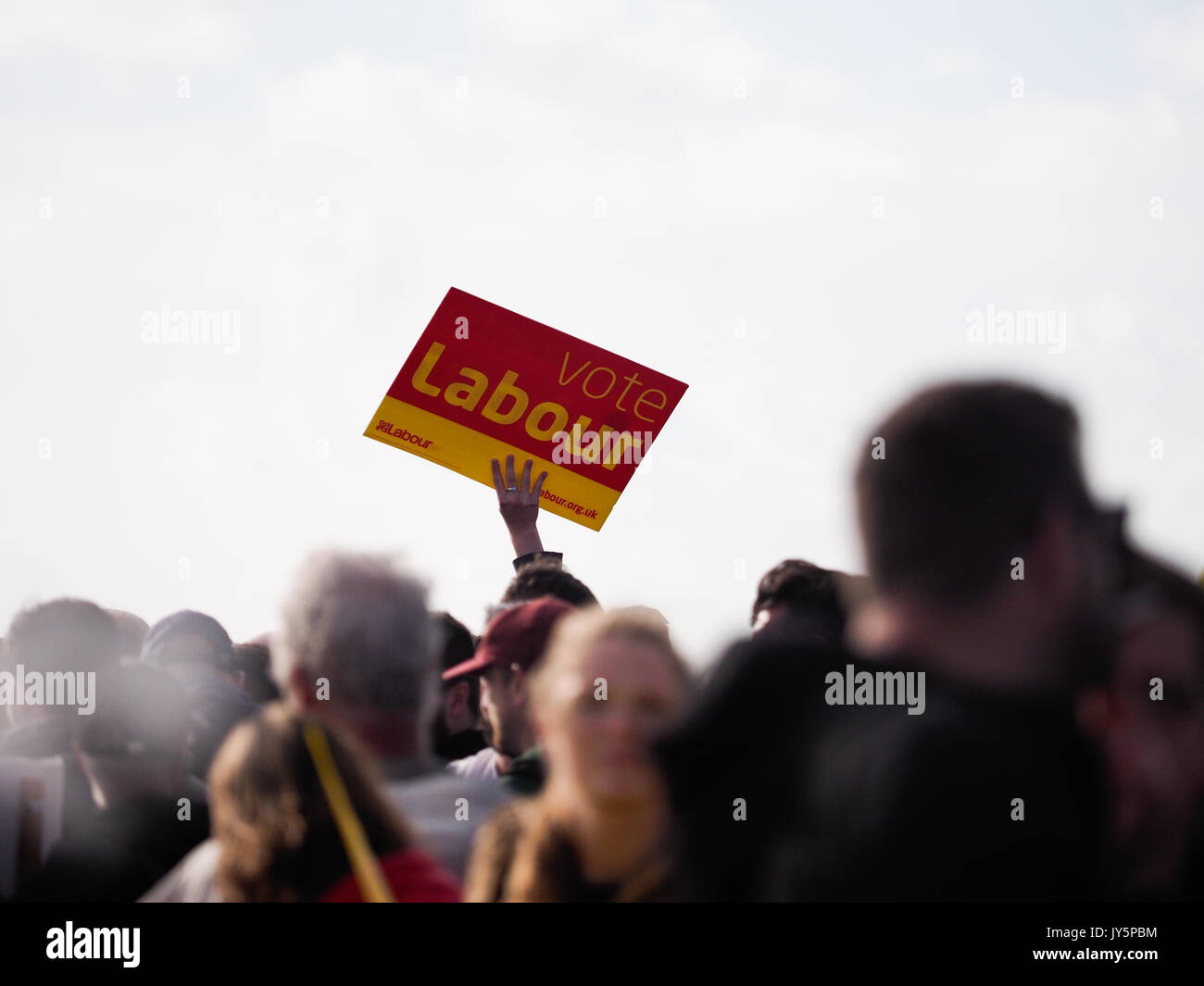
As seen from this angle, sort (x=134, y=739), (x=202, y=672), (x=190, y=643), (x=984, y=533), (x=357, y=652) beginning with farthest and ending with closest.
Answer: (x=190, y=643), (x=202, y=672), (x=134, y=739), (x=357, y=652), (x=984, y=533)

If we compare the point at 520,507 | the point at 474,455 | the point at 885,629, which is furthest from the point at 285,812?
the point at 474,455

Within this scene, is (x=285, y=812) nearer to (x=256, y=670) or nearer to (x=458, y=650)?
(x=458, y=650)

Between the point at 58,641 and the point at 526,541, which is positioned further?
the point at 526,541

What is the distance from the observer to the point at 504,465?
5.62 metres

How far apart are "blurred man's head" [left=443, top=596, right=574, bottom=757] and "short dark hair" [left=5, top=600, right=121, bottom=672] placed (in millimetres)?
1056

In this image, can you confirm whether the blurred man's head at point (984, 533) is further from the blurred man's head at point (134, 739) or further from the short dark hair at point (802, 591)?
the short dark hair at point (802, 591)

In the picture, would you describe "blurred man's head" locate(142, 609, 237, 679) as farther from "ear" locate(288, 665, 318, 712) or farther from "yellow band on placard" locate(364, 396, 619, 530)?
"ear" locate(288, 665, 318, 712)

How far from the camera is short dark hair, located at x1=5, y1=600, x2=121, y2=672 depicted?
389 centimetres

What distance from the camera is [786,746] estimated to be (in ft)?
5.92

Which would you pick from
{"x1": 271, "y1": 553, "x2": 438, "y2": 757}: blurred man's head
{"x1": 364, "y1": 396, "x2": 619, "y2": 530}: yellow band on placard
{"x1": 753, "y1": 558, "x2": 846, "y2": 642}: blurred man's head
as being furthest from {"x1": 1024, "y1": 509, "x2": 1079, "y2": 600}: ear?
{"x1": 364, "y1": 396, "x2": 619, "y2": 530}: yellow band on placard

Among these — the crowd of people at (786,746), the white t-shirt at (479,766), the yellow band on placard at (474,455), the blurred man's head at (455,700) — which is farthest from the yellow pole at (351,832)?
the yellow band on placard at (474,455)

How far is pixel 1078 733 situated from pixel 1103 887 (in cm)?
38

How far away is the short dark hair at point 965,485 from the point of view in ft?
5.79
